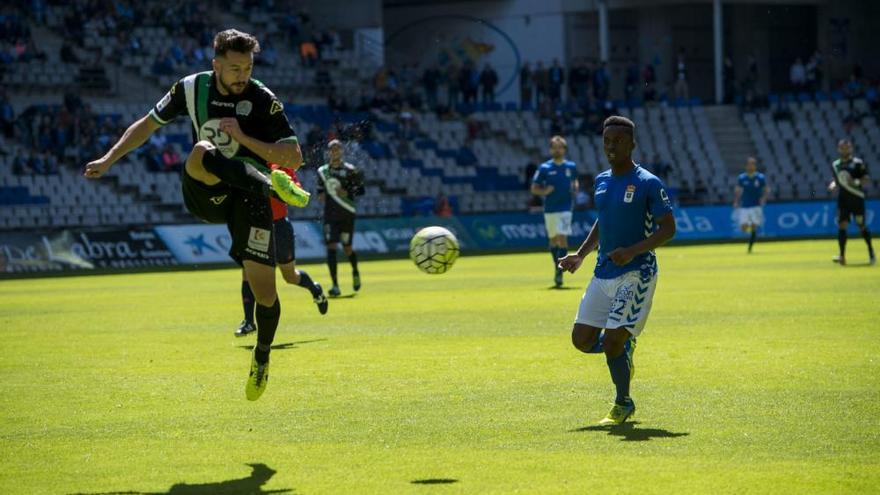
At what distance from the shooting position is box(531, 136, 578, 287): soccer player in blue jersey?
25.3 metres

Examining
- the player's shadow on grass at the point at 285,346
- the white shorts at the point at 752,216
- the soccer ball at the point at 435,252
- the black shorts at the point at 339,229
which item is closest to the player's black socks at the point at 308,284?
the player's shadow on grass at the point at 285,346

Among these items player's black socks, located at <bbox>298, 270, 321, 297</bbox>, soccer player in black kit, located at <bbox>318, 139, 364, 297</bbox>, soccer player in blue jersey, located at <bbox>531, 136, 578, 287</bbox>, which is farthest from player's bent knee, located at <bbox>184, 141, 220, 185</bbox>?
soccer player in blue jersey, located at <bbox>531, 136, 578, 287</bbox>

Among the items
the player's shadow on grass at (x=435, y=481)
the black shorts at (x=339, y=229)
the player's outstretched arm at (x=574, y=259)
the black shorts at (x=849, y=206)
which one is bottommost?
the black shorts at (x=849, y=206)

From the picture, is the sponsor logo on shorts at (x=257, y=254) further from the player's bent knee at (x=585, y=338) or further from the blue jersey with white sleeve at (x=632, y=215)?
the blue jersey with white sleeve at (x=632, y=215)

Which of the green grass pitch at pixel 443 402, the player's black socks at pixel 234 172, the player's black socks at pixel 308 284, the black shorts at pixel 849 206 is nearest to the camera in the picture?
the green grass pitch at pixel 443 402

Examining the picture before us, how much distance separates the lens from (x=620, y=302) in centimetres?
1004

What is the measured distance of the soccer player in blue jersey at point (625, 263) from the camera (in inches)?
394

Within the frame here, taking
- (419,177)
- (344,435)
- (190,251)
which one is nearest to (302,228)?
(190,251)

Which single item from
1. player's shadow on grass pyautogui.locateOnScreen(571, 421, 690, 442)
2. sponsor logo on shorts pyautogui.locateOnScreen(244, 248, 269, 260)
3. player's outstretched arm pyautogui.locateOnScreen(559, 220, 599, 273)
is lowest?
player's shadow on grass pyautogui.locateOnScreen(571, 421, 690, 442)

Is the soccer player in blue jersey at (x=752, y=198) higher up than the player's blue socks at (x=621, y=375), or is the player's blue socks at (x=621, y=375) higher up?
the player's blue socks at (x=621, y=375)

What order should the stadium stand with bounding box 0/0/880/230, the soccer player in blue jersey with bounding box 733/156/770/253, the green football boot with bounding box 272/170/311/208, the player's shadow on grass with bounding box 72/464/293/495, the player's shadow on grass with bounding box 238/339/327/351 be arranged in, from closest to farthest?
the player's shadow on grass with bounding box 72/464/293/495 < the green football boot with bounding box 272/170/311/208 < the player's shadow on grass with bounding box 238/339/327/351 < the soccer player in blue jersey with bounding box 733/156/770/253 < the stadium stand with bounding box 0/0/880/230

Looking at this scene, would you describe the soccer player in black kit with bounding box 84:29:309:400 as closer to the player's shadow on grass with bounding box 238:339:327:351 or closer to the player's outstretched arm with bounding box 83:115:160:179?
the player's outstretched arm with bounding box 83:115:160:179

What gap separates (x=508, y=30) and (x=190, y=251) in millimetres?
23419

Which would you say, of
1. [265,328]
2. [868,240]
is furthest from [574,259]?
[868,240]
